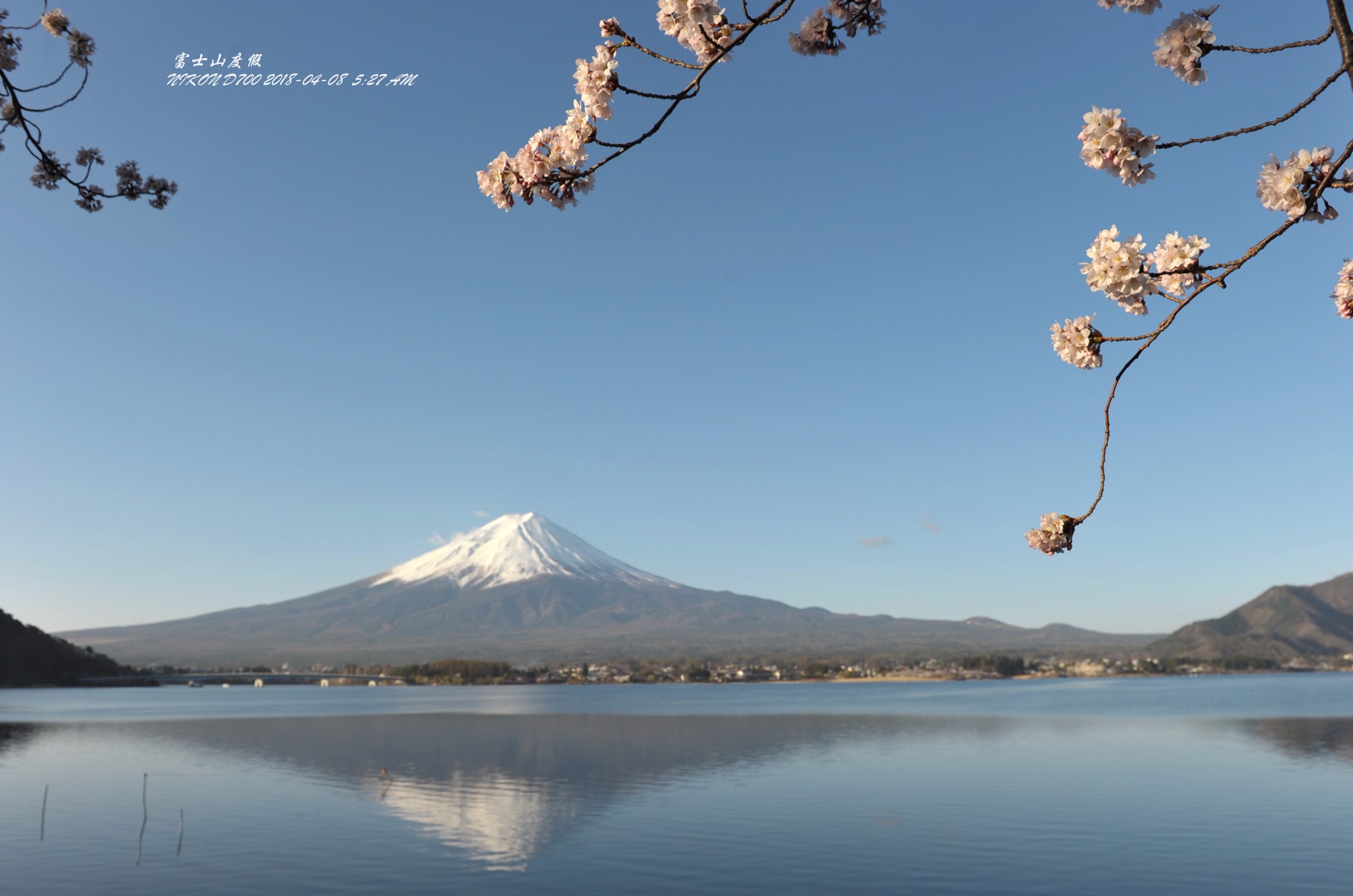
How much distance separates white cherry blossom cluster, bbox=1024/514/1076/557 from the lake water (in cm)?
2730

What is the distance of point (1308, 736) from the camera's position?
79438 millimetres

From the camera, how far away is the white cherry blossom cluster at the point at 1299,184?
16.4 ft

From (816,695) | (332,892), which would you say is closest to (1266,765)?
(332,892)

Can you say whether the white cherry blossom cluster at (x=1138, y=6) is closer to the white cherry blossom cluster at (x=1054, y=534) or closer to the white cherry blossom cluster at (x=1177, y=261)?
the white cherry blossom cluster at (x=1177, y=261)

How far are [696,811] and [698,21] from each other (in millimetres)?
45323

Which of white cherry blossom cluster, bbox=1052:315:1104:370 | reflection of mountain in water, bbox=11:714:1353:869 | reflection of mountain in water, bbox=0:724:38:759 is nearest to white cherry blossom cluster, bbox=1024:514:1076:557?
white cherry blossom cluster, bbox=1052:315:1104:370

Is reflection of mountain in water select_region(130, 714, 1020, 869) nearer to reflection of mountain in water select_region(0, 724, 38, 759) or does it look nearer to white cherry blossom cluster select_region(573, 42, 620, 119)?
reflection of mountain in water select_region(0, 724, 38, 759)

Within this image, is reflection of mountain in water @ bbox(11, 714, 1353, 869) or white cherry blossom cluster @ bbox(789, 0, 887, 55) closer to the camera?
white cherry blossom cluster @ bbox(789, 0, 887, 55)

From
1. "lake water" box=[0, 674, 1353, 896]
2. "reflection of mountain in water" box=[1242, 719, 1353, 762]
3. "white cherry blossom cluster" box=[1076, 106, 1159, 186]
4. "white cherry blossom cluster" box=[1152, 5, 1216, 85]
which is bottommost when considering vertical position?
"reflection of mountain in water" box=[1242, 719, 1353, 762]

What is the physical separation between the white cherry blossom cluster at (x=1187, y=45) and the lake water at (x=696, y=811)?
98.3ft

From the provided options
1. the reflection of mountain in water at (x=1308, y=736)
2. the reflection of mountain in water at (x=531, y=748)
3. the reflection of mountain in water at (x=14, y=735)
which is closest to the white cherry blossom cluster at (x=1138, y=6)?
the reflection of mountain in water at (x=531, y=748)

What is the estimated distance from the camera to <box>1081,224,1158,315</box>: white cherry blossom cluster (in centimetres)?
571

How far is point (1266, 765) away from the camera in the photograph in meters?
60.0

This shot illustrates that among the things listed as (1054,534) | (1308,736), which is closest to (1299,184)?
(1054,534)
